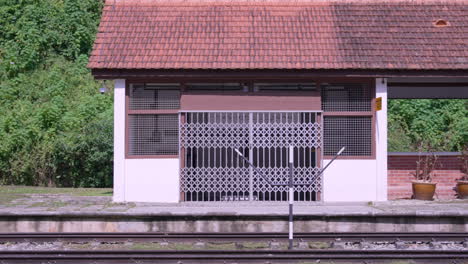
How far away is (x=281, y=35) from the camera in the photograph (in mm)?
15641

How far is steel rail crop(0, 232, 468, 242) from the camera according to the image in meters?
10.8

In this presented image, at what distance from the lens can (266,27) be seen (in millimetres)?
15914

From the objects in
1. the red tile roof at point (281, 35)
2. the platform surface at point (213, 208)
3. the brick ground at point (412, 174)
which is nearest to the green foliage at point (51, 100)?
the platform surface at point (213, 208)

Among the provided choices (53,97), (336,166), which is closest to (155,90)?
(336,166)

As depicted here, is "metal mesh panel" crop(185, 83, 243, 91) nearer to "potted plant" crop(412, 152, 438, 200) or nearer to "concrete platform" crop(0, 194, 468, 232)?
"concrete platform" crop(0, 194, 468, 232)

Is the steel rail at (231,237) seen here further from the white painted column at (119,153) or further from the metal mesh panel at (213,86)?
the metal mesh panel at (213,86)

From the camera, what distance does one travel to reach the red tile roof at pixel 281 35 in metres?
14.7

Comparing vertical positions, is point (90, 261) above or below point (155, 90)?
below

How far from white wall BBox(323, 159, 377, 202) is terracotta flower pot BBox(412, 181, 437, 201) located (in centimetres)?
121

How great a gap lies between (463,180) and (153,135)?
27.8 feet

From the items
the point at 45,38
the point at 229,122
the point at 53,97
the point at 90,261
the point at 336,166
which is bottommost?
the point at 90,261

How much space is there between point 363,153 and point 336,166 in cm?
81

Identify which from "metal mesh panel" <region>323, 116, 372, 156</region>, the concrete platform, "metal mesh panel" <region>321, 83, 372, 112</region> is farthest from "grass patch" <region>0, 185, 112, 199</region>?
"metal mesh panel" <region>321, 83, 372, 112</region>

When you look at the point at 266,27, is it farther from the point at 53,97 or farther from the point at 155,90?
the point at 53,97
